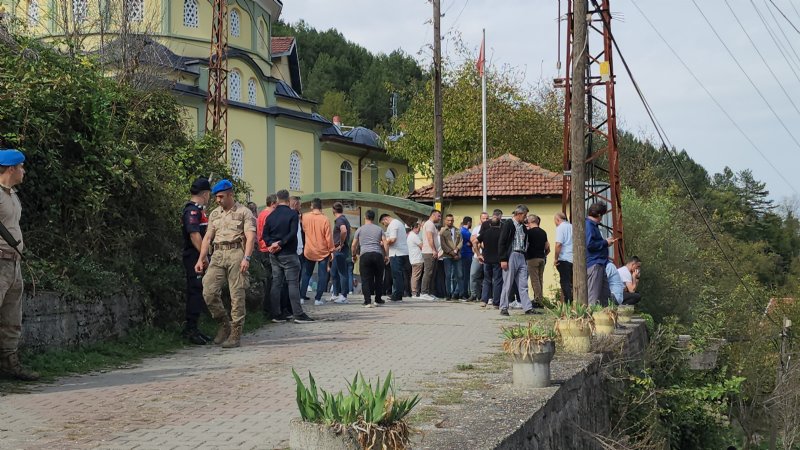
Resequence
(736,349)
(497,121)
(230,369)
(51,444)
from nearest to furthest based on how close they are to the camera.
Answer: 1. (51,444)
2. (230,369)
3. (736,349)
4. (497,121)

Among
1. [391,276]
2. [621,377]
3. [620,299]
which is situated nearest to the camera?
[621,377]

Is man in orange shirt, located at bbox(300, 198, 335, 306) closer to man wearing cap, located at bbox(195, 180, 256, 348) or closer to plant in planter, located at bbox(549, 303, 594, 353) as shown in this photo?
man wearing cap, located at bbox(195, 180, 256, 348)

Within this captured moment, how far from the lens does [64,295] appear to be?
9.60m

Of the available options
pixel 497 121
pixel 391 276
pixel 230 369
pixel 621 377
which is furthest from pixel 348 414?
pixel 497 121

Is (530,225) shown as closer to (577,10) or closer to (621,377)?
(577,10)

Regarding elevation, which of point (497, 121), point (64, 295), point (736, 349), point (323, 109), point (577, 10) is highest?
point (323, 109)

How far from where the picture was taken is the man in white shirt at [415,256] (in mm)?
20766

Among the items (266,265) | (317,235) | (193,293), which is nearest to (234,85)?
(317,235)

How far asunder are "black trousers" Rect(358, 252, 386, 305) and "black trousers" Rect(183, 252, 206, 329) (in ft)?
20.4

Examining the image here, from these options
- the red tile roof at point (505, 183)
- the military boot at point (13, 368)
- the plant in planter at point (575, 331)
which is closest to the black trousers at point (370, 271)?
the plant in planter at point (575, 331)

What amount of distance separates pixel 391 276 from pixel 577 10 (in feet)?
28.0

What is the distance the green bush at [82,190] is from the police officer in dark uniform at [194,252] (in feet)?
1.22

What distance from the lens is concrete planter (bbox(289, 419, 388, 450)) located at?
4652mm

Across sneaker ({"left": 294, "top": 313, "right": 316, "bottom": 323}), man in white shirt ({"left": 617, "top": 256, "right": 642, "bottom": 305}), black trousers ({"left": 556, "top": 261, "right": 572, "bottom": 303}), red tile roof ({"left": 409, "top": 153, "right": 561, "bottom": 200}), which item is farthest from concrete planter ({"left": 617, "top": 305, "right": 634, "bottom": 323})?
red tile roof ({"left": 409, "top": 153, "right": 561, "bottom": 200})
